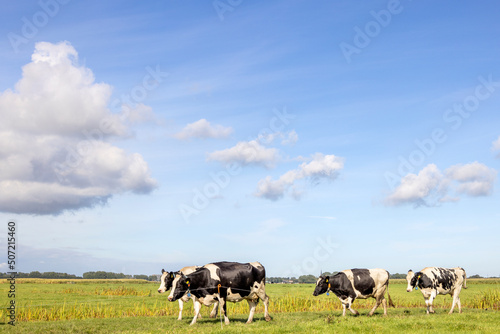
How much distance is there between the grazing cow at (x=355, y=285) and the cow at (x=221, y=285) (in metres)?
4.16

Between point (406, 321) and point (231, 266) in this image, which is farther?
point (231, 266)

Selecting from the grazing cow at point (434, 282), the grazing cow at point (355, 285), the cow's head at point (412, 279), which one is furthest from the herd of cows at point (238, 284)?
the cow's head at point (412, 279)

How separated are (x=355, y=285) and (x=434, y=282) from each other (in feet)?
17.6

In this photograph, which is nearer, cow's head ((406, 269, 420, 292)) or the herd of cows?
the herd of cows

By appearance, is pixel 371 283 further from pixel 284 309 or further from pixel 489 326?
pixel 284 309

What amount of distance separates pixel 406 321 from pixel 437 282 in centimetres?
683

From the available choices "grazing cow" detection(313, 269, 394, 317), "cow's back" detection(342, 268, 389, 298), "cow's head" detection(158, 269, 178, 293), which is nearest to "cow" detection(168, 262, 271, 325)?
"cow's head" detection(158, 269, 178, 293)

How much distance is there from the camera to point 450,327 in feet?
60.5

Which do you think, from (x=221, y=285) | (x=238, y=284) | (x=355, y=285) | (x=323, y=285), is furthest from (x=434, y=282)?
(x=221, y=285)

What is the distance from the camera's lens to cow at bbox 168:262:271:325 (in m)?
20.4

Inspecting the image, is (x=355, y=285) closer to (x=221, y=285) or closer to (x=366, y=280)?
(x=366, y=280)

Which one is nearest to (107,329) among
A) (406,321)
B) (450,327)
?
(406,321)

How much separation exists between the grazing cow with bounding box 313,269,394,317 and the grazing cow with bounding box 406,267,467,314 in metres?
2.49

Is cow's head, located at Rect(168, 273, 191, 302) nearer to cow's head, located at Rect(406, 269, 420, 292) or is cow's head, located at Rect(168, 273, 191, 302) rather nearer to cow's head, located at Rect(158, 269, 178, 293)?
cow's head, located at Rect(158, 269, 178, 293)
